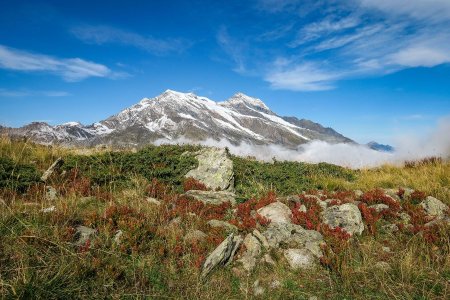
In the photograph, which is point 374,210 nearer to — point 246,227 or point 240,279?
point 246,227

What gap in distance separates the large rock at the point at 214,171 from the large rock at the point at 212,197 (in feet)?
3.94

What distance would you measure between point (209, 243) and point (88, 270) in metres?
2.97

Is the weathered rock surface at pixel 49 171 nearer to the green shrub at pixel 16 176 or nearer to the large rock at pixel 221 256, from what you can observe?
the green shrub at pixel 16 176

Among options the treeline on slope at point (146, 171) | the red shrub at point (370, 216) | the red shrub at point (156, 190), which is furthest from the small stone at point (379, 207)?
the red shrub at point (156, 190)

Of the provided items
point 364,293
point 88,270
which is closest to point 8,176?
point 88,270

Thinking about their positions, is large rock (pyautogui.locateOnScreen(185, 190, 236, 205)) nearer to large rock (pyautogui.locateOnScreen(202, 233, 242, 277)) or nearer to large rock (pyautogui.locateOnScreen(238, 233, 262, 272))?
large rock (pyautogui.locateOnScreen(238, 233, 262, 272))

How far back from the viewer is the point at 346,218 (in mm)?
9211

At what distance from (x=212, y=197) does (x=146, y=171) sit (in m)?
3.58

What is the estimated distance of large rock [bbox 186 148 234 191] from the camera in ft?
42.5

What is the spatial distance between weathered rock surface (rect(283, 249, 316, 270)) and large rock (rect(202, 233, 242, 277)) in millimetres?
1235

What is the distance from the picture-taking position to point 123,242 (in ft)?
23.5

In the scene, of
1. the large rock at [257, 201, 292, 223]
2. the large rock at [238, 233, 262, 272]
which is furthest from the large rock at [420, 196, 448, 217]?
the large rock at [238, 233, 262, 272]

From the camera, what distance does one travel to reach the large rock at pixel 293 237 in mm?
8039

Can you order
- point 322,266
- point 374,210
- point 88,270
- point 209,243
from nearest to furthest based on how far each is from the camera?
point 88,270 → point 322,266 → point 209,243 → point 374,210
